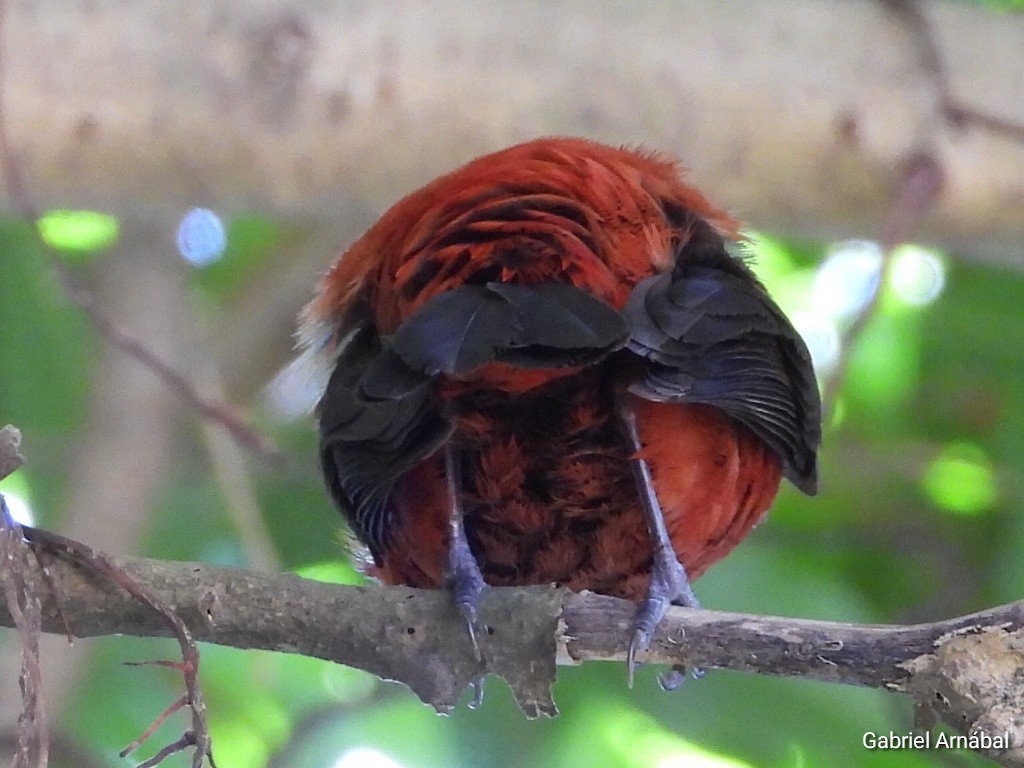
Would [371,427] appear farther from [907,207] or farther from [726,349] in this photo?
[907,207]

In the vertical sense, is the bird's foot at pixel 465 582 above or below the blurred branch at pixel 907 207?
→ below

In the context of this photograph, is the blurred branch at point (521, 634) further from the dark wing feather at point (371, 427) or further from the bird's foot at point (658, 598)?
the dark wing feather at point (371, 427)

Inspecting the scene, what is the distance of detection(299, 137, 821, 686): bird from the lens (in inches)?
70.2

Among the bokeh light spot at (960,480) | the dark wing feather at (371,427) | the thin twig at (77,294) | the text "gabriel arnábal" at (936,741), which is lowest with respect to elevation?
the text "gabriel arnábal" at (936,741)

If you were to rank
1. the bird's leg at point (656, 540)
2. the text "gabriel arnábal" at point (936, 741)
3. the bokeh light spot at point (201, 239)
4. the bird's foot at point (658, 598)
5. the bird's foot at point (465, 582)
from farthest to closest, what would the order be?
the bokeh light spot at point (201, 239)
the bird's leg at point (656, 540)
the bird's foot at point (465, 582)
the bird's foot at point (658, 598)
the text "gabriel arnábal" at point (936, 741)

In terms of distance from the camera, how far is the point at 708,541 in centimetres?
222

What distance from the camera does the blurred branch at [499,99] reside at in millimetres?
2658

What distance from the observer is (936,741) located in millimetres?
1966

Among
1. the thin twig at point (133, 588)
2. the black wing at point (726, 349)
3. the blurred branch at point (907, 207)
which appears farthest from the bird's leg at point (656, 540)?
the blurred branch at point (907, 207)

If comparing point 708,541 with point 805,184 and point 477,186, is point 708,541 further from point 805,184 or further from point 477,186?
point 805,184

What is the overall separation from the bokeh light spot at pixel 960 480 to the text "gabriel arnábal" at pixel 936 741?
1.07 meters

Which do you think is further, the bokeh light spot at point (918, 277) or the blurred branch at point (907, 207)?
the bokeh light spot at point (918, 277)

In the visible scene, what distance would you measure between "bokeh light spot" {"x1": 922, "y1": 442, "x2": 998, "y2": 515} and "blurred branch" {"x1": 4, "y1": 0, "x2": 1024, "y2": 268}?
0.97 meters

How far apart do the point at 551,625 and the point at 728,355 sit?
A: 1.51 ft
